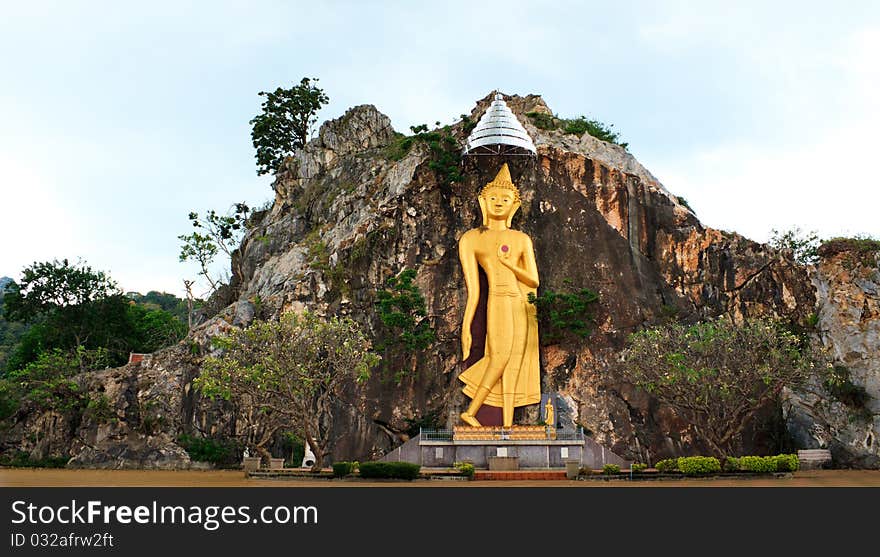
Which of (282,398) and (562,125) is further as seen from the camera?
(562,125)

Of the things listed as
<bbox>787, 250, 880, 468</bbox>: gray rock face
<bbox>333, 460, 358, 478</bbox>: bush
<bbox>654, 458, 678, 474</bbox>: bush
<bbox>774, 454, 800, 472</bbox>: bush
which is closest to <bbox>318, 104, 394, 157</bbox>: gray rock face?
<bbox>787, 250, 880, 468</bbox>: gray rock face

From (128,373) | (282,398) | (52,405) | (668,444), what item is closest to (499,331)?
(668,444)

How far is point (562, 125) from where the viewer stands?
4169 centimetres

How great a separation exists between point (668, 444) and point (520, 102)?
64.3ft

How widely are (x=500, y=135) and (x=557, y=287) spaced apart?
7.30 meters

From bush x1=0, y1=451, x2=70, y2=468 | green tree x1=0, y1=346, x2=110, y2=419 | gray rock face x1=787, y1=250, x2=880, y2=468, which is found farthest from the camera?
green tree x1=0, y1=346, x2=110, y2=419

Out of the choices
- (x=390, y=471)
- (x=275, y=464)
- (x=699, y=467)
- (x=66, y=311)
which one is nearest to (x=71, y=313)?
(x=66, y=311)

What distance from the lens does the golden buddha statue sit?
3503 cm

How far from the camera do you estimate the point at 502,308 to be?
35.8m

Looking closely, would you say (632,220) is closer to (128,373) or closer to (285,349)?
(285,349)

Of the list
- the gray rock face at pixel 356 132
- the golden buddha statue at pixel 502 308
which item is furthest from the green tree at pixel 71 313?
the golden buddha statue at pixel 502 308

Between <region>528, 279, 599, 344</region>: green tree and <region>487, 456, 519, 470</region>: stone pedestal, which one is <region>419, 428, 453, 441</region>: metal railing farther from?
<region>528, 279, 599, 344</region>: green tree

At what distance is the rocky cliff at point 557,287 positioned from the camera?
34.4m

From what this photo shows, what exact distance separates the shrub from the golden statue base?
9.39 m
